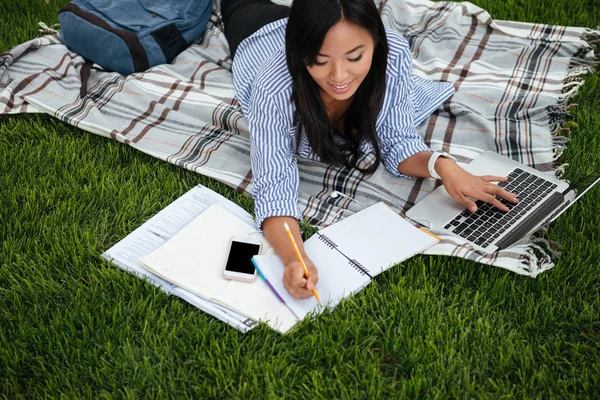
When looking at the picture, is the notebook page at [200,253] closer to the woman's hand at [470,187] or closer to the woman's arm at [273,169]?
the woman's arm at [273,169]

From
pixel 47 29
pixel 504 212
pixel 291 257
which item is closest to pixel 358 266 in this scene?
pixel 291 257

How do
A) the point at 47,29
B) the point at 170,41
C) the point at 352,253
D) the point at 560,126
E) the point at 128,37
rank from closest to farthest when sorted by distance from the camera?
the point at 352,253 < the point at 560,126 < the point at 128,37 < the point at 170,41 < the point at 47,29

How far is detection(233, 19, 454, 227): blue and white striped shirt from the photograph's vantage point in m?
2.48

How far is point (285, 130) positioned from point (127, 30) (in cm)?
135

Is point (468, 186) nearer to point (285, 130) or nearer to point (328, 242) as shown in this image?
point (328, 242)

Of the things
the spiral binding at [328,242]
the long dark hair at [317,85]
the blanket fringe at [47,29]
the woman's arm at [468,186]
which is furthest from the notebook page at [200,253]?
the blanket fringe at [47,29]

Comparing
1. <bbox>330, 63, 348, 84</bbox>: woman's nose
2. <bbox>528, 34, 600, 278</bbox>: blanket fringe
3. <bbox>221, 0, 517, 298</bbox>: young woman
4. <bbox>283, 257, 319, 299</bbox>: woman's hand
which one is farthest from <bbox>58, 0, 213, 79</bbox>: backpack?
<bbox>528, 34, 600, 278</bbox>: blanket fringe

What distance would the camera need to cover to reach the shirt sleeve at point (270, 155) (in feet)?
8.13

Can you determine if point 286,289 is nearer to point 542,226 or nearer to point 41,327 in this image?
point 41,327

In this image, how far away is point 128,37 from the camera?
3.37 meters

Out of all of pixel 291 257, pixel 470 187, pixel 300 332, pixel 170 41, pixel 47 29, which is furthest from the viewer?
pixel 47 29

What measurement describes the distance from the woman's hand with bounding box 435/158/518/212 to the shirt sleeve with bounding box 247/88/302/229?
597 millimetres

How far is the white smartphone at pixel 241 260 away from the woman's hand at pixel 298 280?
161mm

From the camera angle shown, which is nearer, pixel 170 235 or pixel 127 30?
pixel 170 235
